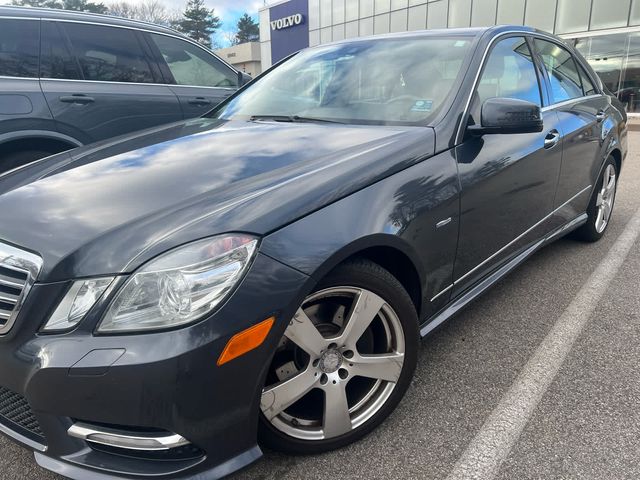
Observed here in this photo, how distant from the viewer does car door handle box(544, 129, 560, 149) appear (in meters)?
3.00

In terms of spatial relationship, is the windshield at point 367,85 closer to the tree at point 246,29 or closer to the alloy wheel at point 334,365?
the alloy wheel at point 334,365

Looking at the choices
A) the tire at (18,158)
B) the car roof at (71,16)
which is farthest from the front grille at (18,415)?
the car roof at (71,16)

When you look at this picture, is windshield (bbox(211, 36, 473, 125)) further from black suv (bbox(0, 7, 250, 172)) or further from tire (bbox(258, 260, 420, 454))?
black suv (bbox(0, 7, 250, 172))

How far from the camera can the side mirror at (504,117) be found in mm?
2307

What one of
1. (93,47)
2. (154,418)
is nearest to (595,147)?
(154,418)

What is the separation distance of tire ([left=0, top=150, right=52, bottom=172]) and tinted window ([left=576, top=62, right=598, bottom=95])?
14.1 ft

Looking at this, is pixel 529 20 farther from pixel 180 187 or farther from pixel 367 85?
pixel 180 187

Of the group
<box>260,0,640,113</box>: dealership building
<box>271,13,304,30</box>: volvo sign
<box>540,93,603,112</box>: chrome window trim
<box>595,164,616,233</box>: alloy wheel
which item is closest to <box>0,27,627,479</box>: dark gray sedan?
<box>540,93,603,112</box>: chrome window trim

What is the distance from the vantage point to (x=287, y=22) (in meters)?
32.2

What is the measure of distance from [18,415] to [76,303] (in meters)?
0.46

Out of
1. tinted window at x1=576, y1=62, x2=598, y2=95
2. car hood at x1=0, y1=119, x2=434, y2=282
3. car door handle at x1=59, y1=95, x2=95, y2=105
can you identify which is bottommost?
car hood at x1=0, y1=119, x2=434, y2=282

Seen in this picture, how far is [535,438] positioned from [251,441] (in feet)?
3.73

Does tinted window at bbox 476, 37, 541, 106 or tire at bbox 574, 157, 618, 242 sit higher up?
tinted window at bbox 476, 37, 541, 106

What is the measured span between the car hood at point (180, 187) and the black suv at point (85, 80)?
65.4 inches
